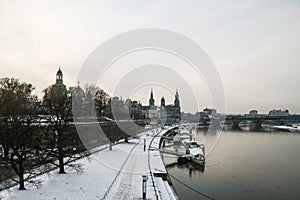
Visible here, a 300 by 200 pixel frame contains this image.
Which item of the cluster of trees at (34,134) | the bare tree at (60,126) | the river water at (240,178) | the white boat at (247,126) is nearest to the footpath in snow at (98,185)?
the cluster of trees at (34,134)

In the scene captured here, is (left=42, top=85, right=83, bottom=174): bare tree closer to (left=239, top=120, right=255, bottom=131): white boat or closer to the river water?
the river water

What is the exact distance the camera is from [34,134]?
15352 millimetres

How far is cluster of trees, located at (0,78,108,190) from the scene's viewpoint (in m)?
13.7

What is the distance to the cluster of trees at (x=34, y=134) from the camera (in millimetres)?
13742

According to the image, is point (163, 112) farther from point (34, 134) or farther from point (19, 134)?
point (19, 134)

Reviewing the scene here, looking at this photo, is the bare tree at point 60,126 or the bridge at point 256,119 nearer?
the bare tree at point 60,126

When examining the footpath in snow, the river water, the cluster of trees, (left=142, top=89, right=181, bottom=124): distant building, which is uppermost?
(left=142, top=89, right=181, bottom=124): distant building


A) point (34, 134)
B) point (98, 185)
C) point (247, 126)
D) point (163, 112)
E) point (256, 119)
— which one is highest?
point (163, 112)

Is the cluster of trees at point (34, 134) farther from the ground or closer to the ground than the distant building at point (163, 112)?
closer to the ground

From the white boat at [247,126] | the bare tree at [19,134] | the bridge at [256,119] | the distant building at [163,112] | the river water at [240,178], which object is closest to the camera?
the bare tree at [19,134]

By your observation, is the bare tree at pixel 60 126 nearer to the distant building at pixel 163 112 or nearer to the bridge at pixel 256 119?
the bridge at pixel 256 119

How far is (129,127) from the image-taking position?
4672cm

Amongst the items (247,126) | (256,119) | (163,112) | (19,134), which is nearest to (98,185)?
(19,134)

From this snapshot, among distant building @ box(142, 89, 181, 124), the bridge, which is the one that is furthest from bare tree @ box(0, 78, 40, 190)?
distant building @ box(142, 89, 181, 124)
